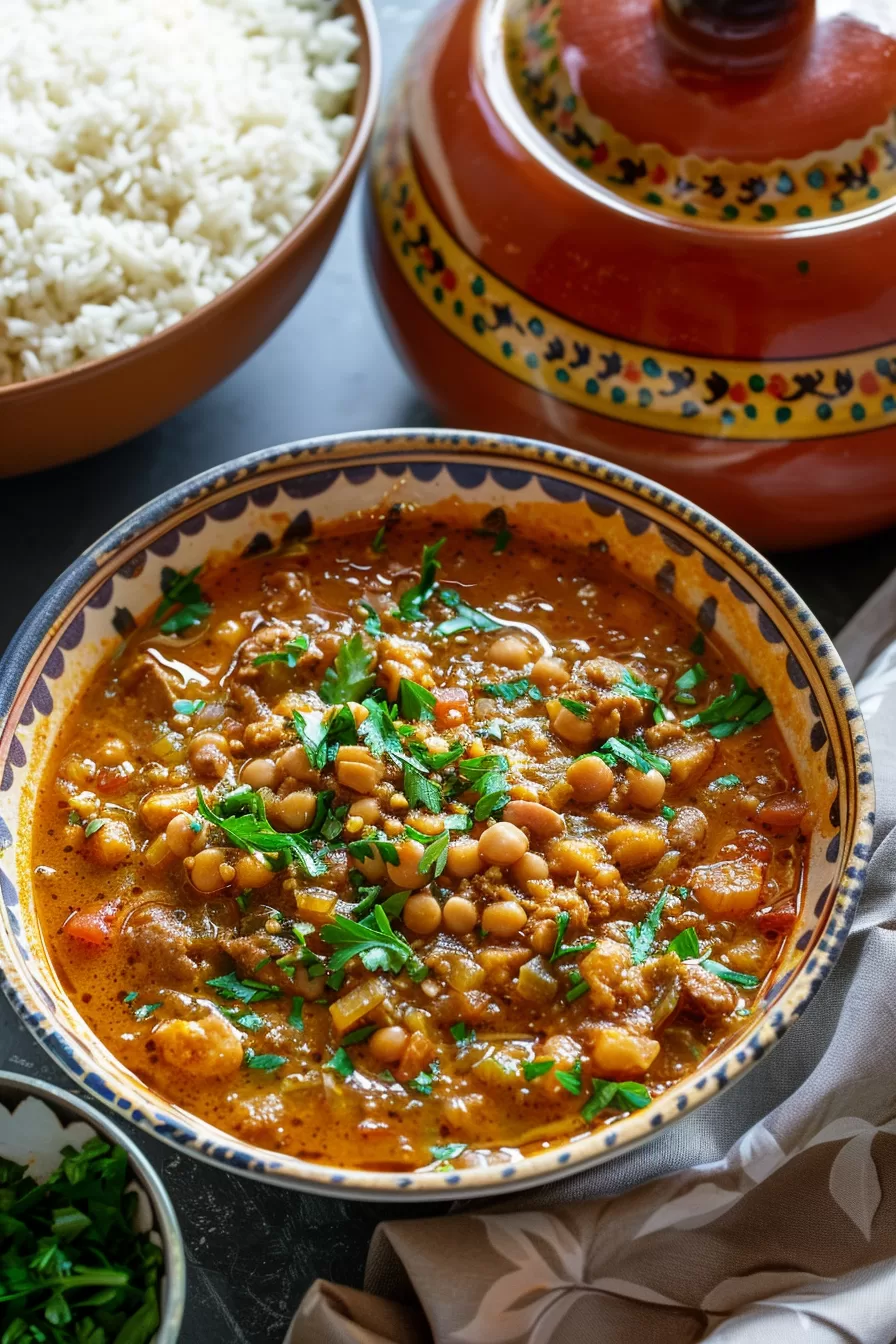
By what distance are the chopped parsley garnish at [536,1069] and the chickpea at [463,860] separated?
342mm

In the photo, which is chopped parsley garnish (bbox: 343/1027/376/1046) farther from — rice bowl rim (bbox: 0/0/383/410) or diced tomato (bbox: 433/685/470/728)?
rice bowl rim (bbox: 0/0/383/410)

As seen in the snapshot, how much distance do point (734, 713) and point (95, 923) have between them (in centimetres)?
120

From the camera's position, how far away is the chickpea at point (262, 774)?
244 centimetres

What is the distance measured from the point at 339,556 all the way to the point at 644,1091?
125 cm

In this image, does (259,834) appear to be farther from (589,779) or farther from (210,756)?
(589,779)

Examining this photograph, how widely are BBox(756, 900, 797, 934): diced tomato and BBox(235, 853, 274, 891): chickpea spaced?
0.83 meters

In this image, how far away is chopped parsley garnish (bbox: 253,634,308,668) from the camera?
2605 millimetres

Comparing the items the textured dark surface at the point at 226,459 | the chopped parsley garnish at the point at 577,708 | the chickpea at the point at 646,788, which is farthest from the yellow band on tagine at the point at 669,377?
the chickpea at the point at 646,788

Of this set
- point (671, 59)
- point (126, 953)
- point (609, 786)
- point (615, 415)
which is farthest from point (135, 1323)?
point (671, 59)

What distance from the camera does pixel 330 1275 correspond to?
2424mm

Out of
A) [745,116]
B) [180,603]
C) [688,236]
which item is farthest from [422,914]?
[745,116]

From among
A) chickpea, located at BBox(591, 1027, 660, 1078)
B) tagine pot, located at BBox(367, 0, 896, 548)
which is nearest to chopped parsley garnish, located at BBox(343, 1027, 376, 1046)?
chickpea, located at BBox(591, 1027, 660, 1078)

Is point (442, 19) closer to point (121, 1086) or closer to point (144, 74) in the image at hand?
point (144, 74)

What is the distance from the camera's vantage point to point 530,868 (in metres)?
2.32
